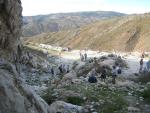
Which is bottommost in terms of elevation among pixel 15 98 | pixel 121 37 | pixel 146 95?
pixel 121 37

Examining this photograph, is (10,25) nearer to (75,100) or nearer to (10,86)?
(75,100)

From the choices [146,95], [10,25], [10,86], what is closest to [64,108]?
[10,25]

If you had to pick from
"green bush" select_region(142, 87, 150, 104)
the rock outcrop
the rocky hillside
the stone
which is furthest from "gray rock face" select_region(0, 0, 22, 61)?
the rocky hillside

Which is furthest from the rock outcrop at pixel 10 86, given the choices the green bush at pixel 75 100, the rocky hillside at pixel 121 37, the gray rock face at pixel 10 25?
the rocky hillside at pixel 121 37

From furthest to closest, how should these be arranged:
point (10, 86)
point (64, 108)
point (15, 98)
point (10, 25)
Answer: point (10, 25) → point (64, 108) → point (10, 86) → point (15, 98)

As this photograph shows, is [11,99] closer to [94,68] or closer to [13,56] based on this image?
[13,56]

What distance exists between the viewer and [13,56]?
1923cm

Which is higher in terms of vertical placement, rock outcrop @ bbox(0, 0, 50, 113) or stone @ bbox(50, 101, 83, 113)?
rock outcrop @ bbox(0, 0, 50, 113)

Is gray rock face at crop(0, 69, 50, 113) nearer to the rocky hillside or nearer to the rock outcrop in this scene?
the rock outcrop

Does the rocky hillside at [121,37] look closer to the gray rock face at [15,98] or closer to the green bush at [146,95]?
the green bush at [146,95]

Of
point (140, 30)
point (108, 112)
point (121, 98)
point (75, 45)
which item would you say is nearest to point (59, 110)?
point (108, 112)

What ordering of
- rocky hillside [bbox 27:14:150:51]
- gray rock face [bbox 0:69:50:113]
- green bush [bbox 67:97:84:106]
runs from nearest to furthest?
gray rock face [bbox 0:69:50:113] < green bush [bbox 67:97:84:106] < rocky hillside [bbox 27:14:150:51]

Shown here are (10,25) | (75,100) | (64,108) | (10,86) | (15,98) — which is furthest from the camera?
(75,100)

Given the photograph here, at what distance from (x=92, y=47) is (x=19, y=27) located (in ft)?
520
